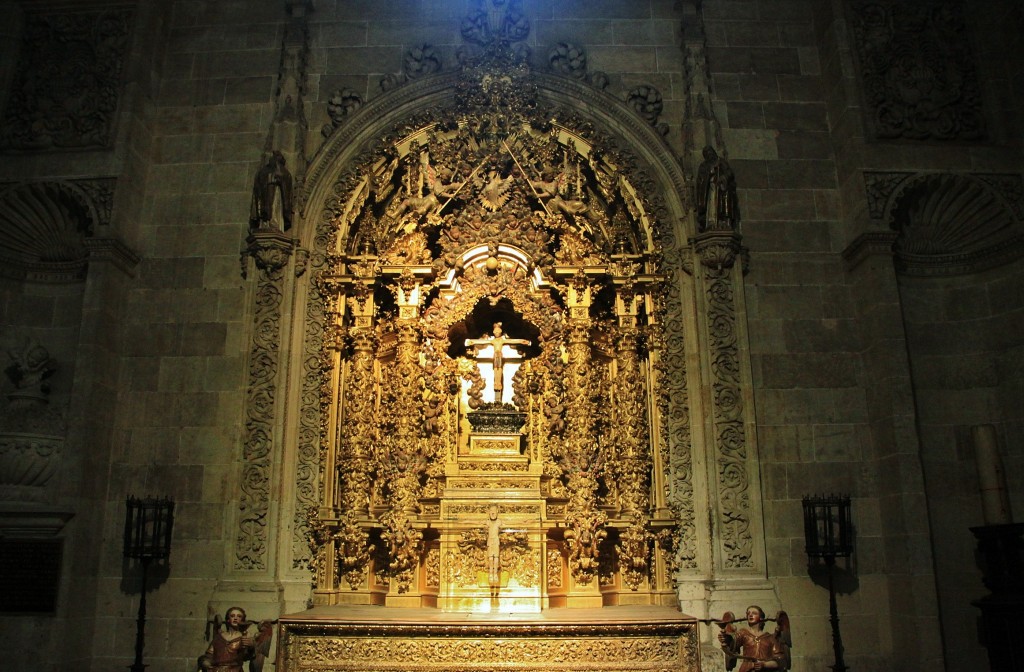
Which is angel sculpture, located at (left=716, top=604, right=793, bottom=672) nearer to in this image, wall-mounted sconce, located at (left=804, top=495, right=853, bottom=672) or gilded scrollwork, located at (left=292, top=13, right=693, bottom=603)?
wall-mounted sconce, located at (left=804, top=495, right=853, bottom=672)

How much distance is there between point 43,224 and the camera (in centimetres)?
1070

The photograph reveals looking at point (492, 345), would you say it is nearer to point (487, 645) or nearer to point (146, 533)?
point (487, 645)

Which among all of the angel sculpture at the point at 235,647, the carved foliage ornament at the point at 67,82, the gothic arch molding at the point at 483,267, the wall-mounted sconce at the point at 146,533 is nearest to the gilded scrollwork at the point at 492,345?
the gothic arch molding at the point at 483,267

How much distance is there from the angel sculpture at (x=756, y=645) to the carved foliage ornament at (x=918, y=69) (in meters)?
6.16

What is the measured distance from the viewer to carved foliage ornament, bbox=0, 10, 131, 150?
10.8 metres

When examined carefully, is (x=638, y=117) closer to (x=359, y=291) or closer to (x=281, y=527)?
(x=359, y=291)

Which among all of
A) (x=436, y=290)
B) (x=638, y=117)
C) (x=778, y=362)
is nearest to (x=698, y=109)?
(x=638, y=117)

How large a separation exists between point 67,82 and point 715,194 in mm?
8474

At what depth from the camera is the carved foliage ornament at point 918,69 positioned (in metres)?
10.6

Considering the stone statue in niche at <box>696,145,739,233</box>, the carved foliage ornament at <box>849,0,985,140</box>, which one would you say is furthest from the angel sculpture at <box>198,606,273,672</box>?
the carved foliage ornament at <box>849,0,985,140</box>

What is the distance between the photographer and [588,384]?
11.2 meters

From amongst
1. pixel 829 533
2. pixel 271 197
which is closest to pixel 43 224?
pixel 271 197

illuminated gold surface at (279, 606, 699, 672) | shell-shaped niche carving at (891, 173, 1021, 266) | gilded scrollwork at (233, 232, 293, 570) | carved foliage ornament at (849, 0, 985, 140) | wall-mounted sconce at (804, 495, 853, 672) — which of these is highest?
carved foliage ornament at (849, 0, 985, 140)

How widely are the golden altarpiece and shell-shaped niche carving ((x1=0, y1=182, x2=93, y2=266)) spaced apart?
2.29 metres
